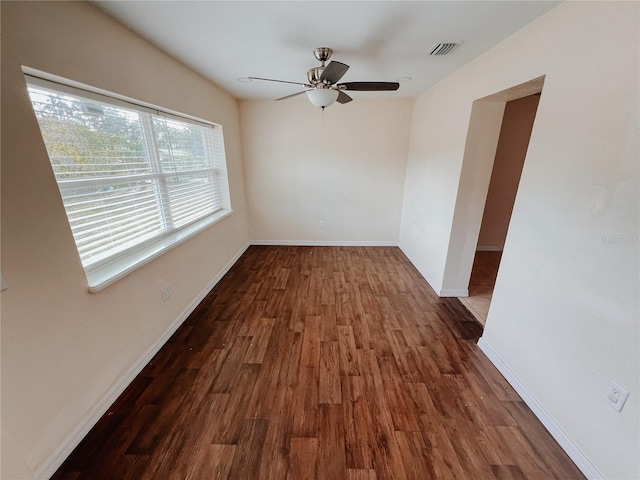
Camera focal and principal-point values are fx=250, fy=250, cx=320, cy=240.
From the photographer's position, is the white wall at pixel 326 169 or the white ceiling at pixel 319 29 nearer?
the white ceiling at pixel 319 29

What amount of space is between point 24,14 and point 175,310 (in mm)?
2032

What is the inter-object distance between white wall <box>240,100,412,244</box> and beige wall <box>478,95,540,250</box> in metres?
1.35

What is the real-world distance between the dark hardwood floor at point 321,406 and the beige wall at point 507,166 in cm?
222

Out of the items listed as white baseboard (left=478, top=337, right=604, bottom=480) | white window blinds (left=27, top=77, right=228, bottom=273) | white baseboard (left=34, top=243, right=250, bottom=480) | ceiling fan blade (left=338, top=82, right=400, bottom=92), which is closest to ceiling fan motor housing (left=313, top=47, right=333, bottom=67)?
ceiling fan blade (left=338, top=82, right=400, bottom=92)

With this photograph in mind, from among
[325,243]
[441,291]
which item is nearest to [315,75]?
[441,291]

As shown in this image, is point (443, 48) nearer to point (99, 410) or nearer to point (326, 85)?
point (326, 85)

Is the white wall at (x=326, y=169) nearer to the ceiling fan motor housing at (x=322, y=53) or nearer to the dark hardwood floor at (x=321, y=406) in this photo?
the ceiling fan motor housing at (x=322, y=53)

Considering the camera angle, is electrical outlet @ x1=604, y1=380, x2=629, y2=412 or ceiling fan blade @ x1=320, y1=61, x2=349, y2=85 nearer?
electrical outlet @ x1=604, y1=380, x2=629, y2=412

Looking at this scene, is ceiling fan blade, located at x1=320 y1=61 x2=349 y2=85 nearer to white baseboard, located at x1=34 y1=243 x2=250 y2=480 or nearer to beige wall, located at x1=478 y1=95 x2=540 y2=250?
white baseboard, located at x1=34 y1=243 x2=250 y2=480

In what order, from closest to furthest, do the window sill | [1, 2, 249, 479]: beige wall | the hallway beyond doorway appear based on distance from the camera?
[1, 2, 249, 479]: beige wall, the window sill, the hallway beyond doorway

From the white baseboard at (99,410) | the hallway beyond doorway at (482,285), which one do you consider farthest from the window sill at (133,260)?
Answer: the hallway beyond doorway at (482,285)

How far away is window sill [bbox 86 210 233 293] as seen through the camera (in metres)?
1.52

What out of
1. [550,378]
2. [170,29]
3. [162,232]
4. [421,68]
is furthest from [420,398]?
[170,29]

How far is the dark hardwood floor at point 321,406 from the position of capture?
130cm
